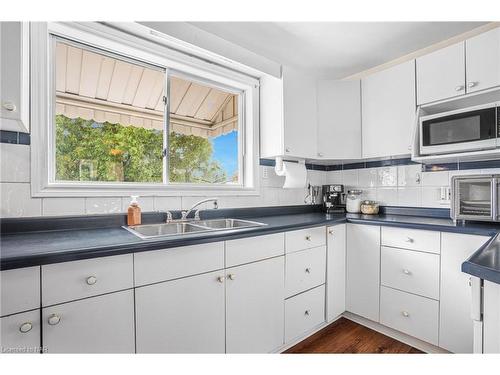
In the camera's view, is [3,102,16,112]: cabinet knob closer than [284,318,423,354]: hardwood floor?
Yes

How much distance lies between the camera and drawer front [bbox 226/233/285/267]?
1.46 metres

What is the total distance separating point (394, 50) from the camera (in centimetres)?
219

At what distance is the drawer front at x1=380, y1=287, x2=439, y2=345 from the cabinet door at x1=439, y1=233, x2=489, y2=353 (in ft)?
0.16

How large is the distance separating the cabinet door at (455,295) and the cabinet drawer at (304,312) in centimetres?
77

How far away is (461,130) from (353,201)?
1.05 m

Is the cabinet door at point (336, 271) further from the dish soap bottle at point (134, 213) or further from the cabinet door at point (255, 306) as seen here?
the dish soap bottle at point (134, 213)

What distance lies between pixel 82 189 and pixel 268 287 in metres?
1.27

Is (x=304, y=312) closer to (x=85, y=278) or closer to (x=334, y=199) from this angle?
(x=334, y=199)

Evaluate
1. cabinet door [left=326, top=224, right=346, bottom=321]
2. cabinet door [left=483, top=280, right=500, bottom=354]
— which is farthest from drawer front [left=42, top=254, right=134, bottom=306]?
cabinet door [left=326, top=224, right=346, bottom=321]

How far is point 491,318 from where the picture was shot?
2.37 ft

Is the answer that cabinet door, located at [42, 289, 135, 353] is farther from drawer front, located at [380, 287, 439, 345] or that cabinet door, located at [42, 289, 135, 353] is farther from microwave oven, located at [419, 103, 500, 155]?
microwave oven, located at [419, 103, 500, 155]

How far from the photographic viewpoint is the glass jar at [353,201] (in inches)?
101
